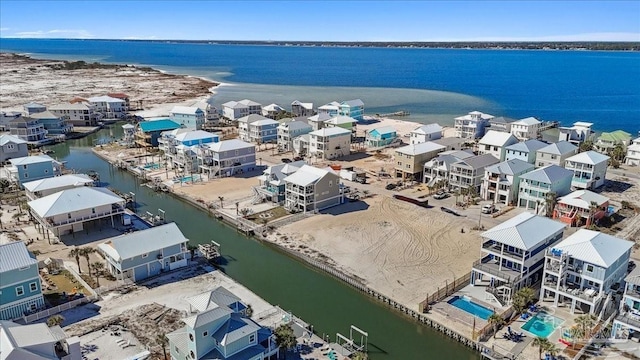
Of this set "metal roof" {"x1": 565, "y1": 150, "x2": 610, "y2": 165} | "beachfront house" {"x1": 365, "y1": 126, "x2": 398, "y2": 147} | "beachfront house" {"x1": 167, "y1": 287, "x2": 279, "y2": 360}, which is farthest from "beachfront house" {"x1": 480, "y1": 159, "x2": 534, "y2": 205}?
"beachfront house" {"x1": 167, "y1": 287, "x2": 279, "y2": 360}

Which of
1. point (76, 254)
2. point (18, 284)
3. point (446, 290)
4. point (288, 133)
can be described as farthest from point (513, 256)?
point (288, 133)

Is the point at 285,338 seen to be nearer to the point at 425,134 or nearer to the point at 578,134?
the point at 425,134

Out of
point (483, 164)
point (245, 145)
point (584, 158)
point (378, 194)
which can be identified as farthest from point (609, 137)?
point (245, 145)

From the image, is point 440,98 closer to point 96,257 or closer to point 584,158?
point 584,158

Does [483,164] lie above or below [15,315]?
above

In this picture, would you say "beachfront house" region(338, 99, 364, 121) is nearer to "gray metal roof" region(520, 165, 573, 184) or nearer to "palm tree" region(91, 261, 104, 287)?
"gray metal roof" region(520, 165, 573, 184)

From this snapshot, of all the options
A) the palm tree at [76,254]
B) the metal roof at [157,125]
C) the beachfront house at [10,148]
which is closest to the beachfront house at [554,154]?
the palm tree at [76,254]
